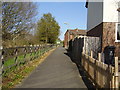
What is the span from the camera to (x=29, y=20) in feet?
75.3

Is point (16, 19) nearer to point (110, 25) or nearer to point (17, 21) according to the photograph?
point (17, 21)

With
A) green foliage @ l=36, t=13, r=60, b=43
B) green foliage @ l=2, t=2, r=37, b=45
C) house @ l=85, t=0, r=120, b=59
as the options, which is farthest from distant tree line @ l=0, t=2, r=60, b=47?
green foliage @ l=36, t=13, r=60, b=43

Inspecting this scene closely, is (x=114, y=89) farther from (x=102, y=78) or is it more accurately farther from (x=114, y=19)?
(x=114, y=19)

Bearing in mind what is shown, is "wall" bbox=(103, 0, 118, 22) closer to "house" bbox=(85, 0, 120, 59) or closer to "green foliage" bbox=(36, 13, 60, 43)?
"house" bbox=(85, 0, 120, 59)

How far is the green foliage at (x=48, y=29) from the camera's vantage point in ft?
172

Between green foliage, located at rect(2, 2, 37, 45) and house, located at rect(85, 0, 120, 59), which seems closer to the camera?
house, located at rect(85, 0, 120, 59)

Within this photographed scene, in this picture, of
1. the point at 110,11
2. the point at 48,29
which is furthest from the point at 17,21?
the point at 48,29

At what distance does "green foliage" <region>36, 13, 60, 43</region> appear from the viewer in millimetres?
52528

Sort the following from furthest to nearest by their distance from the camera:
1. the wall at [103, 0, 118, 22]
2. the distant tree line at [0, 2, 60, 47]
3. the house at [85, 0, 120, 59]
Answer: the distant tree line at [0, 2, 60, 47] → the wall at [103, 0, 118, 22] → the house at [85, 0, 120, 59]

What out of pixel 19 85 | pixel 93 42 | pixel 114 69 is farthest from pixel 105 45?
pixel 114 69

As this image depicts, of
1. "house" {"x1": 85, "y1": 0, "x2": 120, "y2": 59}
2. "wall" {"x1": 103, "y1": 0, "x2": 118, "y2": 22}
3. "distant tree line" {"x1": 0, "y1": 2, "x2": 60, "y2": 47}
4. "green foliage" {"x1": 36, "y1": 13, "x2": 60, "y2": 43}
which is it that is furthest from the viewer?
"green foliage" {"x1": 36, "y1": 13, "x2": 60, "y2": 43}

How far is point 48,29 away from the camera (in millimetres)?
53312

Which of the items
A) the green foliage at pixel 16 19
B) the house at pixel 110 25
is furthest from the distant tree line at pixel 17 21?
the house at pixel 110 25

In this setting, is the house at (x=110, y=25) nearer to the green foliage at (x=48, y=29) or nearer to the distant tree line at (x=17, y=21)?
the distant tree line at (x=17, y=21)
